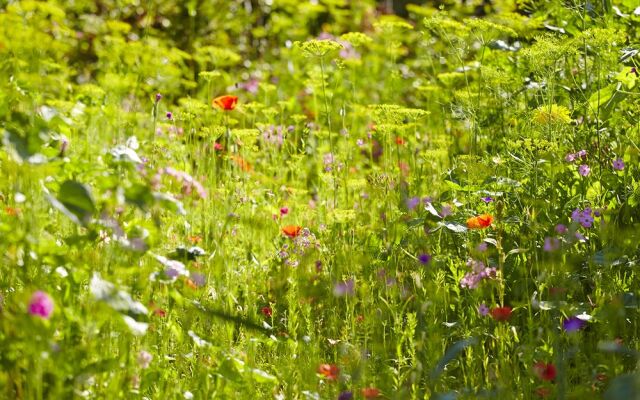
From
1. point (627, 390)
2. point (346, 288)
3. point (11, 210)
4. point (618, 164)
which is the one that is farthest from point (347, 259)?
point (627, 390)

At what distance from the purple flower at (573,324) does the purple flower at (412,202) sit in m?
0.68

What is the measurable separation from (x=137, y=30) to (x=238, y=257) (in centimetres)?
397

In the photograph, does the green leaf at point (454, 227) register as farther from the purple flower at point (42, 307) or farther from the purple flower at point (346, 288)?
→ the purple flower at point (42, 307)

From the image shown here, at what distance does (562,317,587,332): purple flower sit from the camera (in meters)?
1.92

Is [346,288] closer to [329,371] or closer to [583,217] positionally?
[329,371]

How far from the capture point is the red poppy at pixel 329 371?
5.69 feet

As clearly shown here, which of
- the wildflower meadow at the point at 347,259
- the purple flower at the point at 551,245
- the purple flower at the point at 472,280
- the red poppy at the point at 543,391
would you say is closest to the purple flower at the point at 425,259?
the wildflower meadow at the point at 347,259

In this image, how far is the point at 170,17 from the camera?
6277 millimetres

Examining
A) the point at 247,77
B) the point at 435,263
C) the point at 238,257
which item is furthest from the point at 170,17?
the point at 435,263

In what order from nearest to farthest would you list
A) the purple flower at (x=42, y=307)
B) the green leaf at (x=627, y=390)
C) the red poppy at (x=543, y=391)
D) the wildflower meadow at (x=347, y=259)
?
the green leaf at (x=627, y=390), the purple flower at (x=42, y=307), the wildflower meadow at (x=347, y=259), the red poppy at (x=543, y=391)

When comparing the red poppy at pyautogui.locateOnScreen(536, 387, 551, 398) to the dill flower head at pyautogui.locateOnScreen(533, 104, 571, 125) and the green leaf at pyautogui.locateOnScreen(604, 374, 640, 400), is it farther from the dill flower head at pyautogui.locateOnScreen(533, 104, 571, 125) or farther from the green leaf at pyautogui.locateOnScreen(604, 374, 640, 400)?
the green leaf at pyautogui.locateOnScreen(604, 374, 640, 400)

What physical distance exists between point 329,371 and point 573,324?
621mm

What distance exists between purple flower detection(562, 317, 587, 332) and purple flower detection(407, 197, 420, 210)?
68 centimetres

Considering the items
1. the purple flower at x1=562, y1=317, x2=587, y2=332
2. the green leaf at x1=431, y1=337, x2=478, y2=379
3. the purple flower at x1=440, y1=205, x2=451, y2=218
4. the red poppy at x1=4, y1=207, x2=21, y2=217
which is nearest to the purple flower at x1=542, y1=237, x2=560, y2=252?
the purple flower at x1=562, y1=317, x2=587, y2=332
